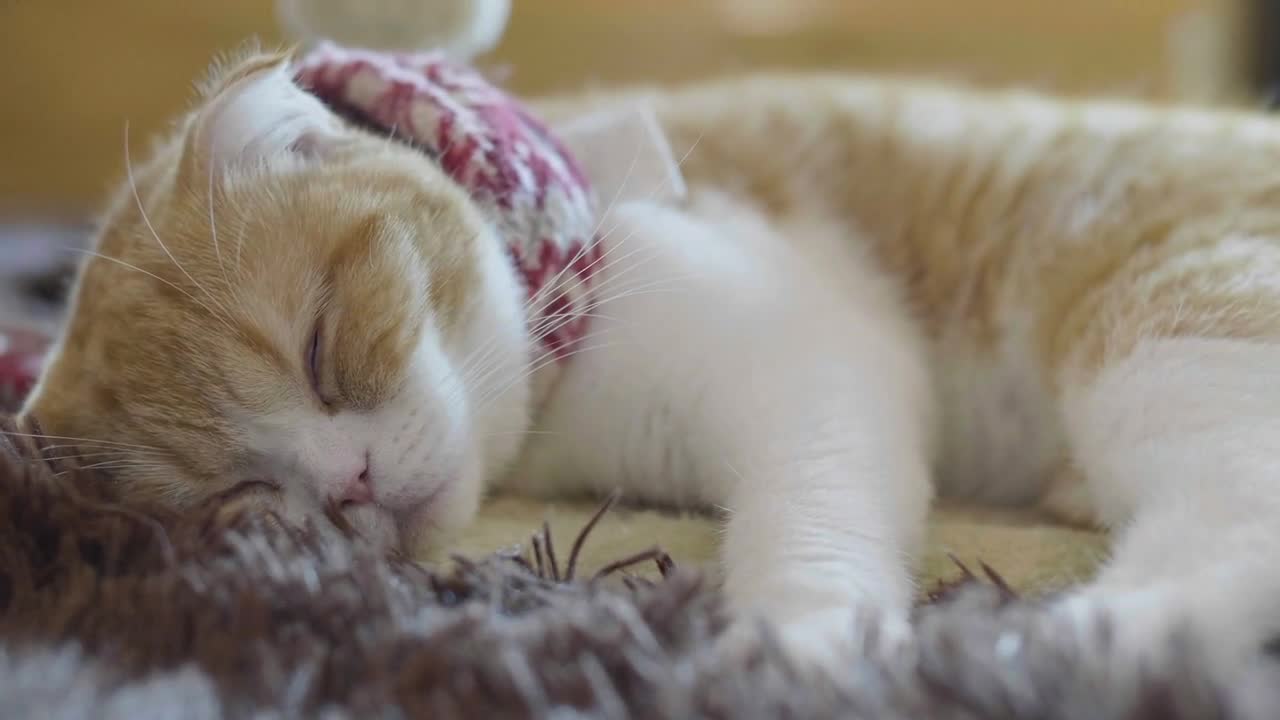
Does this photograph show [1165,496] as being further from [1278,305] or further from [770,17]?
[770,17]

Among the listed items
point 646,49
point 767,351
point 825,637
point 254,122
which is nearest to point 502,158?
point 254,122

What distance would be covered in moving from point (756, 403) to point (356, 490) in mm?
411

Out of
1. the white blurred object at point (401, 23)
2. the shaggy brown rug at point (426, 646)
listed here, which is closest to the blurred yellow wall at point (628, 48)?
the white blurred object at point (401, 23)

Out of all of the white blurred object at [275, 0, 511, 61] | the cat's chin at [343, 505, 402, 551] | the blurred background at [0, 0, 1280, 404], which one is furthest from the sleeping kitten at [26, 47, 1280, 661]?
the blurred background at [0, 0, 1280, 404]

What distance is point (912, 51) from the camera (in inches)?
127

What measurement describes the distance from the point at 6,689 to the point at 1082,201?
46.9 inches

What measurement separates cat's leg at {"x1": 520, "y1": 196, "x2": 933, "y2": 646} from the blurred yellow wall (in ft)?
6.36

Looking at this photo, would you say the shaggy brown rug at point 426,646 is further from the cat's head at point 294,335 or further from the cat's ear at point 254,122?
the cat's ear at point 254,122

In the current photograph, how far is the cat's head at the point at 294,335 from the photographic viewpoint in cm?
96

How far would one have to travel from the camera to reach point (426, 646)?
0.64 m

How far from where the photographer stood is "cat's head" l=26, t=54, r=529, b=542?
3.14 ft

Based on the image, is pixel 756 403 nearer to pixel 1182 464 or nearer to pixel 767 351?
pixel 767 351

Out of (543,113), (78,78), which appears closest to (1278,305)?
(543,113)

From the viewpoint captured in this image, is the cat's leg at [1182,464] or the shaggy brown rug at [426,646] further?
the cat's leg at [1182,464]
